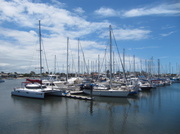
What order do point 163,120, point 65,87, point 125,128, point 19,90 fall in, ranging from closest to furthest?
point 125,128
point 163,120
point 19,90
point 65,87

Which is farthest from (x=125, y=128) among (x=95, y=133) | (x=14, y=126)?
(x=14, y=126)

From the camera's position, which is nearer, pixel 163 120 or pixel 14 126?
pixel 14 126

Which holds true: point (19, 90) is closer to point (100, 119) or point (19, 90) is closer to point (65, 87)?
point (65, 87)

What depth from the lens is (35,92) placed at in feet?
112

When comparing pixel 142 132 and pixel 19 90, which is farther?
pixel 19 90

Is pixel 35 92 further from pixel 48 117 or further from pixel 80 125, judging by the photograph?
pixel 80 125

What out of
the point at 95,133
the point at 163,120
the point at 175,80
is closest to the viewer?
the point at 95,133

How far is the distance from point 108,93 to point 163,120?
17399 mm

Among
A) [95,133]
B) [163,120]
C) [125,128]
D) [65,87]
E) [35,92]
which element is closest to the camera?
[95,133]

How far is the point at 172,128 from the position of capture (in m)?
16.8

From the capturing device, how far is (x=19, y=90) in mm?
37344

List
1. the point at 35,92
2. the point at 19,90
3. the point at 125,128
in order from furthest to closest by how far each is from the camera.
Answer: the point at 19,90
the point at 35,92
the point at 125,128

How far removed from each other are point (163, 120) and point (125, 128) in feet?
20.1

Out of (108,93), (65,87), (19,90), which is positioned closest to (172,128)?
(108,93)
